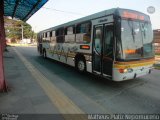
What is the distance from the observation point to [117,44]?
5328mm

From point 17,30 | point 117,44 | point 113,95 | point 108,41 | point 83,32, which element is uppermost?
point 17,30

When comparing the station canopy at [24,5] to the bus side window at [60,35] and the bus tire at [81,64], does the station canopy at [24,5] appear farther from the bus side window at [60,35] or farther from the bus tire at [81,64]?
the bus tire at [81,64]

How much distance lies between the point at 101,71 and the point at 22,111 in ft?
10.9

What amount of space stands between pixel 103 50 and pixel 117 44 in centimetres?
81

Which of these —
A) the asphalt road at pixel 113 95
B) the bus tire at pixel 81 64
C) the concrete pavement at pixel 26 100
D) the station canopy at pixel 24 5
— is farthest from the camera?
the station canopy at pixel 24 5

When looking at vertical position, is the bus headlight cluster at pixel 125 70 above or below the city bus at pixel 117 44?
below

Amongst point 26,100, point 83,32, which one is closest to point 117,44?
point 83,32

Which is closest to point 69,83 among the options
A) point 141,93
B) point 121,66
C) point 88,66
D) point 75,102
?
point 88,66

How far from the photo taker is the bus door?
568 cm

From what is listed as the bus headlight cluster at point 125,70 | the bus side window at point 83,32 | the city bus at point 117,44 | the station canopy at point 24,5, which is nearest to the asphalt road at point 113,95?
the city bus at point 117,44

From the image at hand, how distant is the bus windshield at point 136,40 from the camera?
5.41m

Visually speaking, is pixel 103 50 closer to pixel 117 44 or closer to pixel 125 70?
pixel 117 44

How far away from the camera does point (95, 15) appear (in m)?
6.71

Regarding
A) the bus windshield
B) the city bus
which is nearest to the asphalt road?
the city bus
